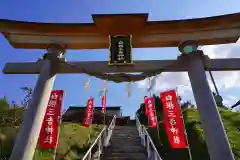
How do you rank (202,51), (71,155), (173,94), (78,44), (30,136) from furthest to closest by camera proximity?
(71,155) → (173,94) → (78,44) → (202,51) → (30,136)

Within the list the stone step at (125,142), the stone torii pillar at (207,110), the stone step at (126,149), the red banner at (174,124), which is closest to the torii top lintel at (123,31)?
the stone torii pillar at (207,110)

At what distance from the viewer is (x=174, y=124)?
9930 millimetres

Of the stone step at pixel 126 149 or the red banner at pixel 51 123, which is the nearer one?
the red banner at pixel 51 123

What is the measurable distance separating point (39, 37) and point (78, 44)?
114 centimetres

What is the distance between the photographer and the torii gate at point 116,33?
18.5ft

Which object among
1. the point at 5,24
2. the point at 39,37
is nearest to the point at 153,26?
the point at 39,37

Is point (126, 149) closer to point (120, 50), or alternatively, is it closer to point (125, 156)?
point (125, 156)

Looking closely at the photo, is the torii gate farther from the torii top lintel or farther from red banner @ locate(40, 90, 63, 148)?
red banner @ locate(40, 90, 63, 148)

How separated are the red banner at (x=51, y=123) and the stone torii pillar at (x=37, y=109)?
2.37 metres

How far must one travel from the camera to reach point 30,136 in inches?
200

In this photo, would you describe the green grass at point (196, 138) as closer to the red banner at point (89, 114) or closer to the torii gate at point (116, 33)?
the red banner at point (89, 114)

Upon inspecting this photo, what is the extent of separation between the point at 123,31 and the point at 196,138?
10.3 m

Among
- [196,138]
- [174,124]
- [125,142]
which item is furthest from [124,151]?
[196,138]

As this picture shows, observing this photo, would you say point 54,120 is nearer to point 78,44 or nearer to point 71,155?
point 78,44
